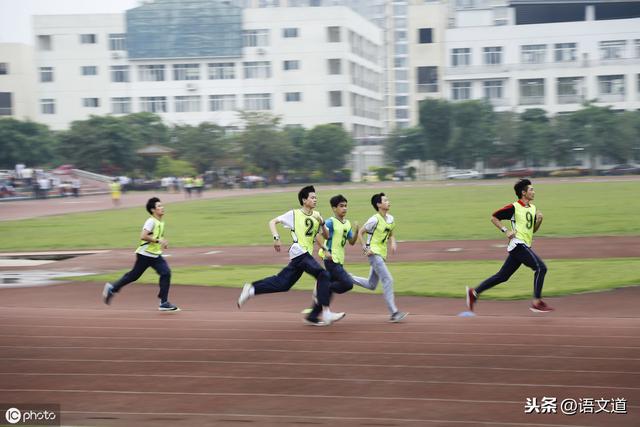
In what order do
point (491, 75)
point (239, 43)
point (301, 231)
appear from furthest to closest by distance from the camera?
1. point (239, 43)
2. point (491, 75)
3. point (301, 231)

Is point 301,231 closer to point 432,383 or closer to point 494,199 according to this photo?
point 432,383

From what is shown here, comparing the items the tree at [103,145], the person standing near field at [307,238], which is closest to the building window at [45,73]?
the tree at [103,145]

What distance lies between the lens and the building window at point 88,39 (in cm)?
8656

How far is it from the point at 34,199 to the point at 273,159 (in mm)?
22191

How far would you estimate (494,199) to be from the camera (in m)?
39.4

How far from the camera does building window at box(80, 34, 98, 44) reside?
3408 inches

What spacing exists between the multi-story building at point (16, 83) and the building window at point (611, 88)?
5605 centimetres

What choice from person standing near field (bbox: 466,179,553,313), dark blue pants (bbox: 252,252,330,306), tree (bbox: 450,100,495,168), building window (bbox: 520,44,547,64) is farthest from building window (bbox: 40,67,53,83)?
person standing near field (bbox: 466,179,553,313)

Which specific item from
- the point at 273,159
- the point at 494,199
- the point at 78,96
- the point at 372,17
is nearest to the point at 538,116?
the point at 273,159

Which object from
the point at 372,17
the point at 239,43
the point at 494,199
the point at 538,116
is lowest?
the point at 494,199

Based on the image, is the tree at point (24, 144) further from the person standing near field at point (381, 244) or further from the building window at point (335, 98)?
the person standing near field at point (381, 244)

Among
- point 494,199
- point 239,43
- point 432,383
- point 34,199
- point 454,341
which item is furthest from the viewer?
point 239,43

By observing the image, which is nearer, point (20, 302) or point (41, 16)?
point (20, 302)

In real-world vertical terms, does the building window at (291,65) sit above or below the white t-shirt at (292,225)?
above
